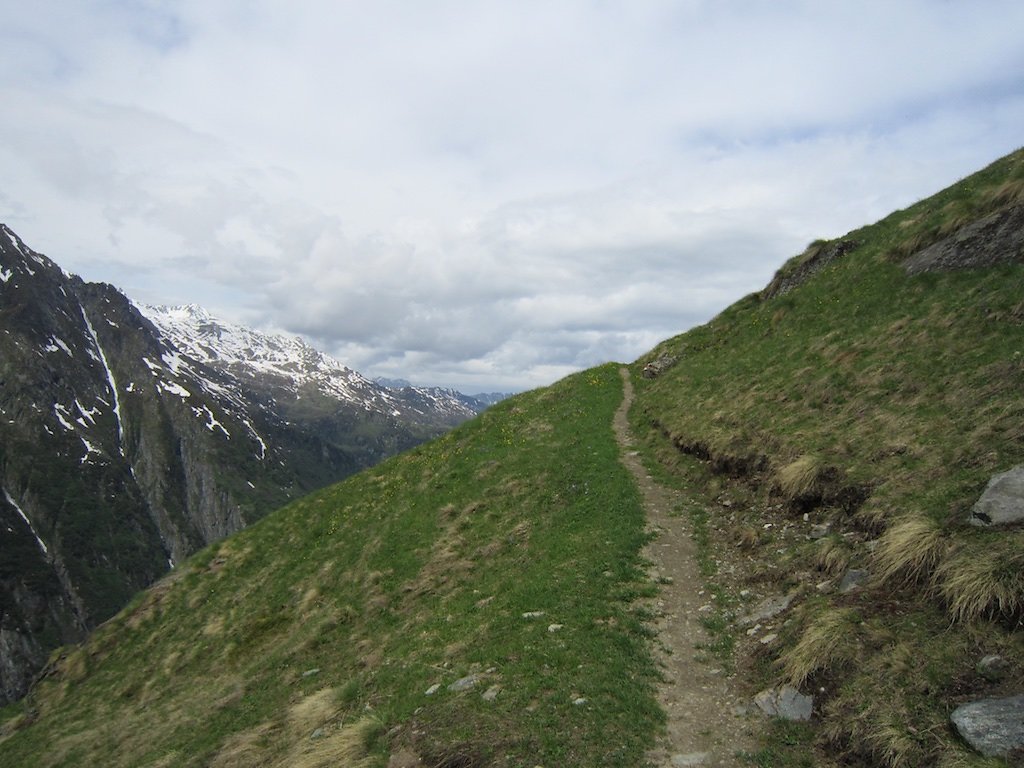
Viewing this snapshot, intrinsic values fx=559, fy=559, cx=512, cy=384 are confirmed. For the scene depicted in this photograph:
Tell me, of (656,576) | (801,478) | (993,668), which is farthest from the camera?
(801,478)

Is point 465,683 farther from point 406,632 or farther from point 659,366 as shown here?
point 659,366

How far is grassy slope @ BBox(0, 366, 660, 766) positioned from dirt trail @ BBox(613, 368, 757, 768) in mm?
563

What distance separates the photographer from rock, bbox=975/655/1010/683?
955 centimetres

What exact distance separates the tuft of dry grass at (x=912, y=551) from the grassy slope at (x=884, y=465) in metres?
0.04

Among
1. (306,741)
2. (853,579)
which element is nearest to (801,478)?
(853,579)

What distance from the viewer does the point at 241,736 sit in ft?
62.4

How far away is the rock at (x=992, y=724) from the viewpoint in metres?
8.26

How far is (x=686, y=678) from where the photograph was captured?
1345 centimetres

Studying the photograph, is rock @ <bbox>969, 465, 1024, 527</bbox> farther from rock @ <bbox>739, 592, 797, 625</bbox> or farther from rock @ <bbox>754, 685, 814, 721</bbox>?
rock @ <bbox>754, 685, 814, 721</bbox>

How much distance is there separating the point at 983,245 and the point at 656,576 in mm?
23904

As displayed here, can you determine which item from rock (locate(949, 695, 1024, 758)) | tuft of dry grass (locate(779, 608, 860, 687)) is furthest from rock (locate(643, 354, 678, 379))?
rock (locate(949, 695, 1024, 758))

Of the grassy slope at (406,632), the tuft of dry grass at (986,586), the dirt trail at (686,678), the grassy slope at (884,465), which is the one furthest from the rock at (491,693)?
the tuft of dry grass at (986,586)

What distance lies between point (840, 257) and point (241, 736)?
46.1m

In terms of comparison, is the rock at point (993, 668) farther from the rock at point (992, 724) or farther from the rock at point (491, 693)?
the rock at point (491, 693)
